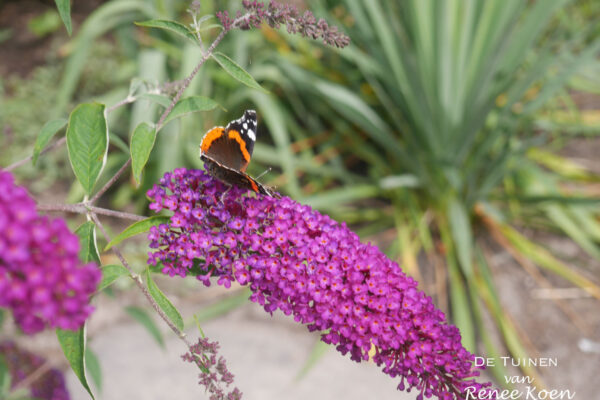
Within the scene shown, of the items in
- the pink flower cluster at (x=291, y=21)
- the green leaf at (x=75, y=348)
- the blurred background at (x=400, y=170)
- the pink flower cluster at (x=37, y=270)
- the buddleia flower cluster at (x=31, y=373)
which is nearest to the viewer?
the pink flower cluster at (x=37, y=270)

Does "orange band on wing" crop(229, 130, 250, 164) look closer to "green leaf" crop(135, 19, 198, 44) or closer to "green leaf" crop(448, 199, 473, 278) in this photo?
"green leaf" crop(135, 19, 198, 44)

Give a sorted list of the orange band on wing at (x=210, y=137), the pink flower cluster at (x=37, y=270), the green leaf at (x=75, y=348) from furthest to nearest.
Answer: the orange band on wing at (x=210, y=137) → the green leaf at (x=75, y=348) → the pink flower cluster at (x=37, y=270)

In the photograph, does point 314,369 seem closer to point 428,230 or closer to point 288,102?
point 428,230

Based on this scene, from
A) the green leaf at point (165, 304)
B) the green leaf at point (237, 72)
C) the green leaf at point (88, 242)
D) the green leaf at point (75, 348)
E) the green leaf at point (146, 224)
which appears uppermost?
the green leaf at point (237, 72)

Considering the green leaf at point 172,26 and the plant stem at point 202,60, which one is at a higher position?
the green leaf at point 172,26

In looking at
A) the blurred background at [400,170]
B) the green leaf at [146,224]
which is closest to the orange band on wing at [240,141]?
the green leaf at [146,224]

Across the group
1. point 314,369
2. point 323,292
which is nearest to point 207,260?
point 323,292

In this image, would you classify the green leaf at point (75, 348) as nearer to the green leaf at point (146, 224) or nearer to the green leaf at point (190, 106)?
the green leaf at point (146, 224)
